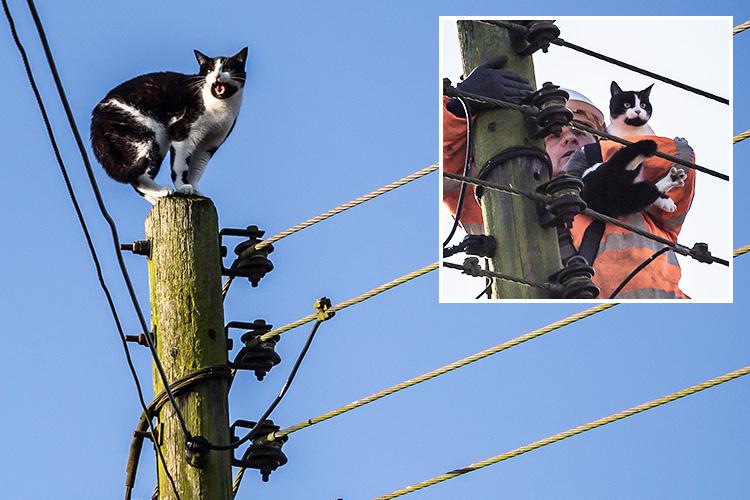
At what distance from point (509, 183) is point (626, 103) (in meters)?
4.51

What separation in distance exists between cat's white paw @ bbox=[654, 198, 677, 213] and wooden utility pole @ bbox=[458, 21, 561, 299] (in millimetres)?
2192

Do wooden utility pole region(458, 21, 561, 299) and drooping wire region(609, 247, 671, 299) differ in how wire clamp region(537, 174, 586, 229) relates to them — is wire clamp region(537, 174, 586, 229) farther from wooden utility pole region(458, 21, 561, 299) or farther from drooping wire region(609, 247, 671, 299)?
drooping wire region(609, 247, 671, 299)

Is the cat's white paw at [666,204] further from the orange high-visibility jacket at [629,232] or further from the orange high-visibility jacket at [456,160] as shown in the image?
the orange high-visibility jacket at [456,160]

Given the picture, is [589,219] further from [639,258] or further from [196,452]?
[196,452]

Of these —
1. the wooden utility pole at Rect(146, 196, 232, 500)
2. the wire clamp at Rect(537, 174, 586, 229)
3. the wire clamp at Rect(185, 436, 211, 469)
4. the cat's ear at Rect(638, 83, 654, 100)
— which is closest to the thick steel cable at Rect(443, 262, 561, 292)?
the wire clamp at Rect(537, 174, 586, 229)

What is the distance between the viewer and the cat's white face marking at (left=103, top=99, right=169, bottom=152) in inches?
263

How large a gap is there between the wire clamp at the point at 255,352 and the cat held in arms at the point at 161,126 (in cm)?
66

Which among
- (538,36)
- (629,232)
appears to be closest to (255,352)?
(538,36)

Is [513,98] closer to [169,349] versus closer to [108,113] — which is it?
[108,113]

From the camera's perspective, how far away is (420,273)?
6438 millimetres

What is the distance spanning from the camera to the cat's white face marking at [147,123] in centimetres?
668

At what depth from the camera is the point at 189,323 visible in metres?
5.71

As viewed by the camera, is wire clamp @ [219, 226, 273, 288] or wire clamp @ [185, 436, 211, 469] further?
wire clamp @ [219, 226, 273, 288]

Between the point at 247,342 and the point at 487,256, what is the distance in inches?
58.1
